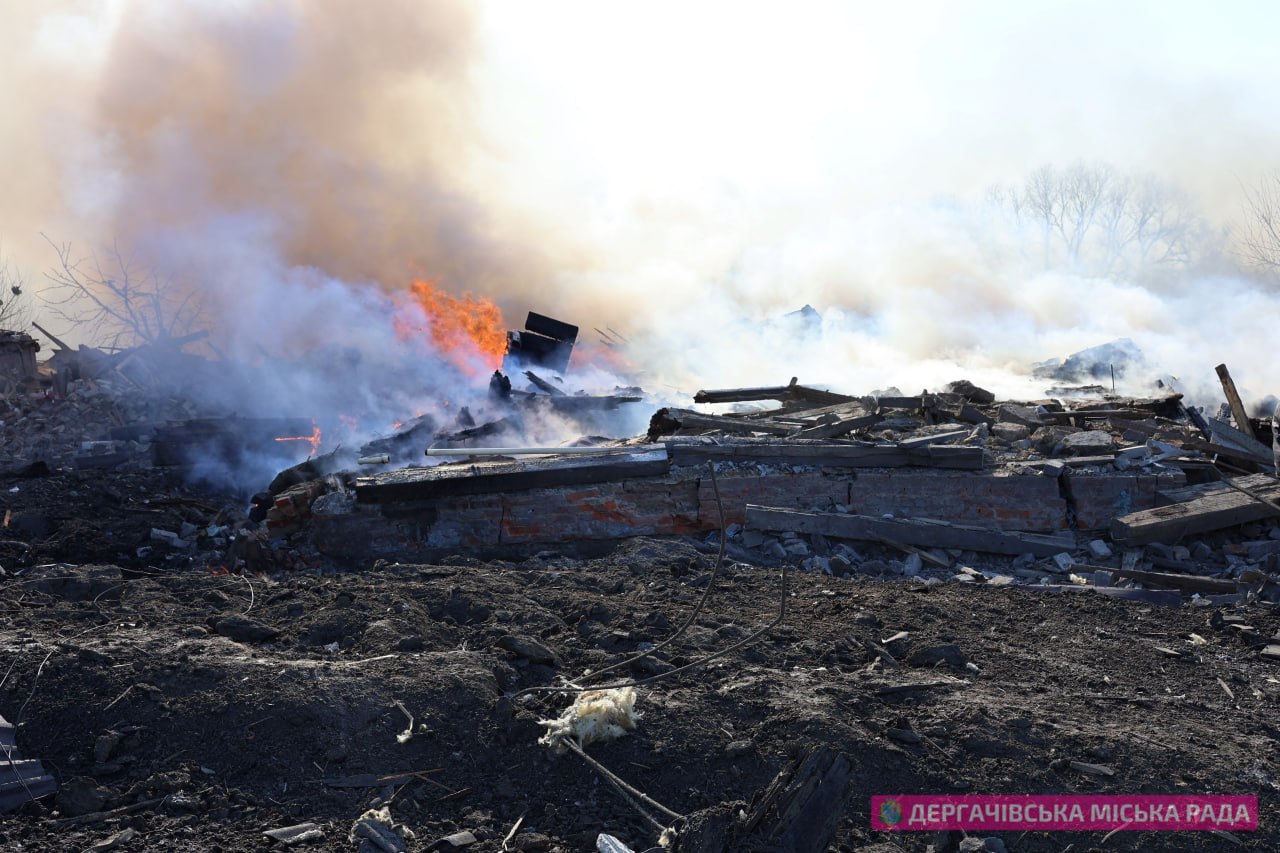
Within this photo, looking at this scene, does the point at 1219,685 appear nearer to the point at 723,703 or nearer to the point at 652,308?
the point at 723,703

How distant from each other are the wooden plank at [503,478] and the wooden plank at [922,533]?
4.35ft

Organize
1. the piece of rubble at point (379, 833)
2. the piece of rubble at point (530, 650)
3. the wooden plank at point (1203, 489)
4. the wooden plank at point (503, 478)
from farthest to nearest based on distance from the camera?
the wooden plank at point (503, 478) < the wooden plank at point (1203, 489) < the piece of rubble at point (530, 650) < the piece of rubble at point (379, 833)

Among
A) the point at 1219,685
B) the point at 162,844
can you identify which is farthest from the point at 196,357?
the point at 1219,685

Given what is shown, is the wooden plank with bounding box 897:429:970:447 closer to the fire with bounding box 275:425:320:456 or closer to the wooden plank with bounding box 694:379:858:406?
the wooden plank with bounding box 694:379:858:406

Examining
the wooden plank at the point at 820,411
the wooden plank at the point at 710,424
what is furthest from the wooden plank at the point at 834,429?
the wooden plank at the point at 820,411

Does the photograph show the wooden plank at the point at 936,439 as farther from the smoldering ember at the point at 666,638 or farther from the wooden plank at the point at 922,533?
the wooden plank at the point at 922,533

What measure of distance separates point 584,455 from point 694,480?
1.10m

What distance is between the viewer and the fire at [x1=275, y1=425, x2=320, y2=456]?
13562mm

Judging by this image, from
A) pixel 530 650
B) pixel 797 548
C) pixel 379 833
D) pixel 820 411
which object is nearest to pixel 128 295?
pixel 820 411

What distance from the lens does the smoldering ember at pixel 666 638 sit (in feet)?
11.3

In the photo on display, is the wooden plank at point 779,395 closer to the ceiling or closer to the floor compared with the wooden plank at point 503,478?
closer to the ceiling

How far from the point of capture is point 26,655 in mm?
4164

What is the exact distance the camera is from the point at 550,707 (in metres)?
4.05

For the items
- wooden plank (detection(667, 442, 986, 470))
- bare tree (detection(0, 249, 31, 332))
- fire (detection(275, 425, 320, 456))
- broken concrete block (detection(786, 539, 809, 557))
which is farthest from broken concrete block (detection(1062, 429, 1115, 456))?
bare tree (detection(0, 249, 31, 332))
